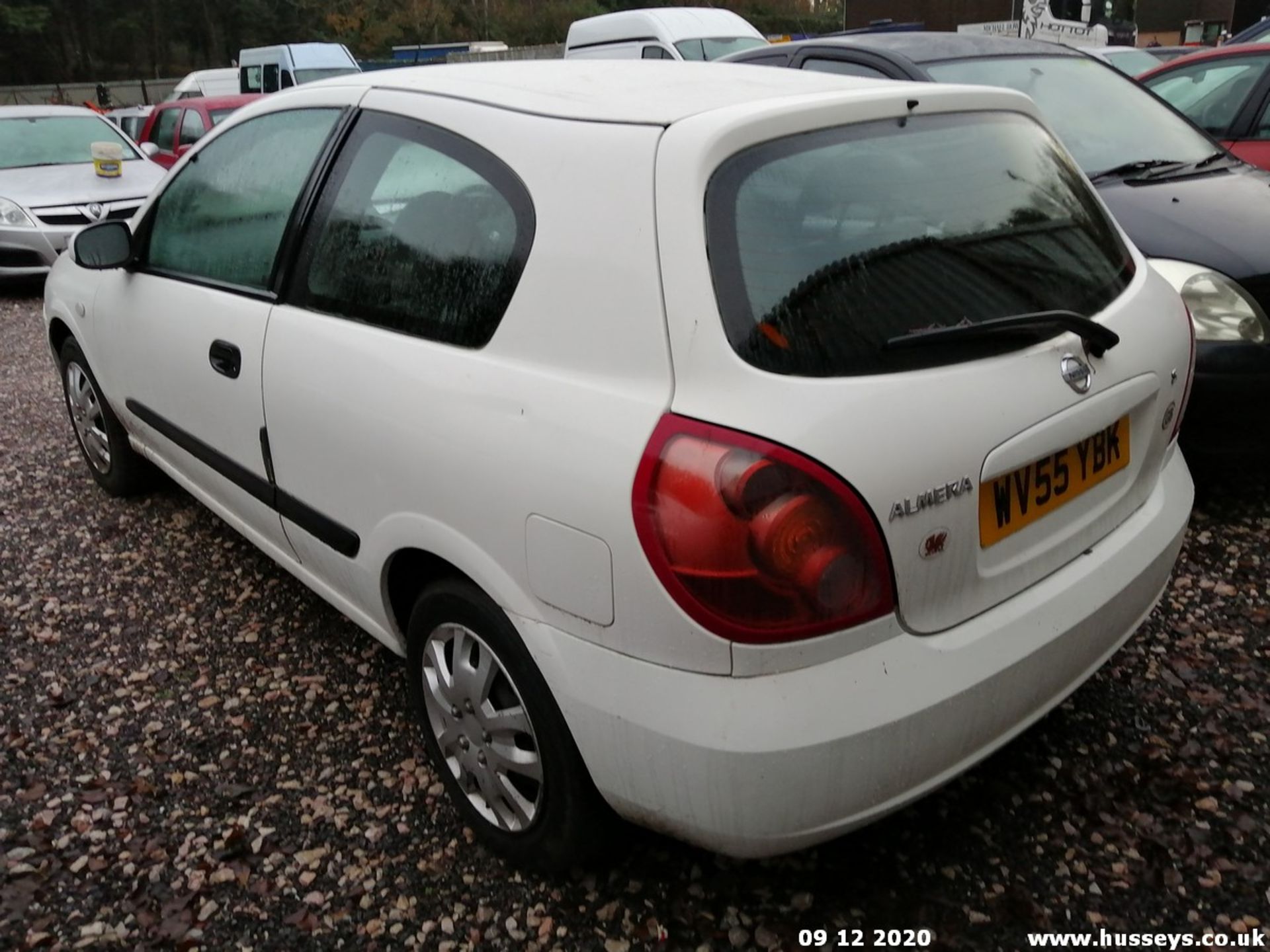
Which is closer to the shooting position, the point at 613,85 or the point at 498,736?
the point at 498,736

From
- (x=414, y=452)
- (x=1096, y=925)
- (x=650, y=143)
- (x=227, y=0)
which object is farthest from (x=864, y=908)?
(x=227, y=0)

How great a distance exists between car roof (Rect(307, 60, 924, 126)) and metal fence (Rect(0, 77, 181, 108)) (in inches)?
1746

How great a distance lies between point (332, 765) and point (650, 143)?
5.80ft

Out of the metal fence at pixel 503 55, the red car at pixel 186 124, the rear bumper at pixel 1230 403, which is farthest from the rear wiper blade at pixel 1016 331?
the metal fence at pixel 503 55

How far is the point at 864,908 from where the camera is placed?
7.00 feet

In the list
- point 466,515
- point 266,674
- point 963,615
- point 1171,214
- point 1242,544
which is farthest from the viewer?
point 1171,214

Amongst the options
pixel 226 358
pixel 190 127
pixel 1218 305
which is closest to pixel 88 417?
pixel 226 358

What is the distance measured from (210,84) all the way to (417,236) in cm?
2252

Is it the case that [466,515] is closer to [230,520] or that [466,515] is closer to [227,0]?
[230,520]

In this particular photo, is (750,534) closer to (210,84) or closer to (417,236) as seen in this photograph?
(417,236)

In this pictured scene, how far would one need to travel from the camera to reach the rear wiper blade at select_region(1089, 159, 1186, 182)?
423 centimetres

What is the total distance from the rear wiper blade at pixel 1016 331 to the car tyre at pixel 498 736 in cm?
91

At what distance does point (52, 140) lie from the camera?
10.3 meters
